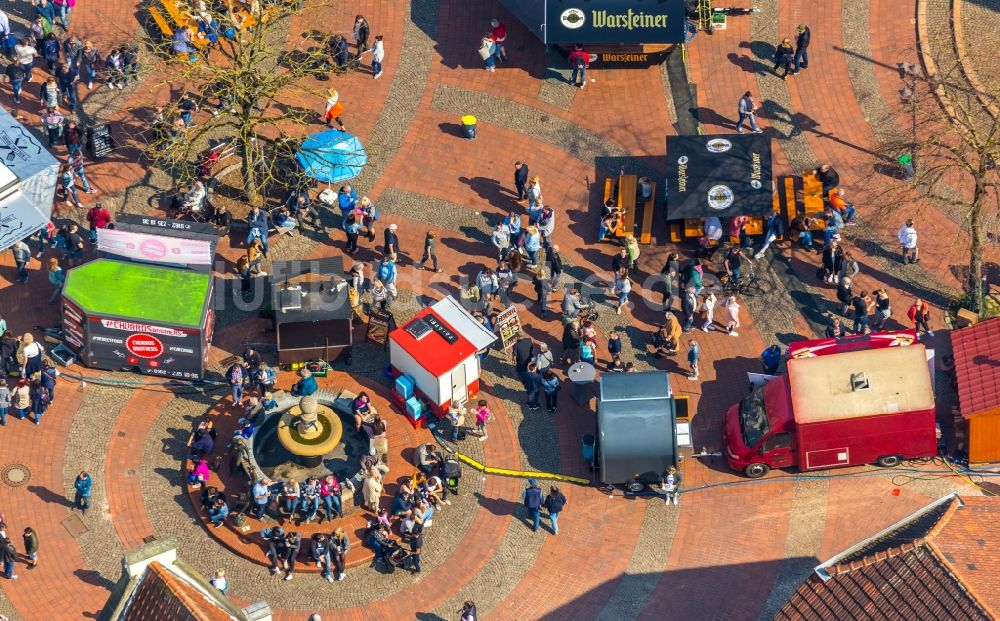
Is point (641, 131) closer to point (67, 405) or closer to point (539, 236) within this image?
point (539, 236)

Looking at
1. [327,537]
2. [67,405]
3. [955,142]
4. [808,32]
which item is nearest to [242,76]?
[67,405]

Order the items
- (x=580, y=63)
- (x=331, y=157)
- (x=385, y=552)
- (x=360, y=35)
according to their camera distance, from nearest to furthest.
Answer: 1. (x=385, y=552)
2. (x=331, y=157)
3. (x=580, y=63)
4. (x=360, y=35)

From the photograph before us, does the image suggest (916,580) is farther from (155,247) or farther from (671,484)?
(155,247)

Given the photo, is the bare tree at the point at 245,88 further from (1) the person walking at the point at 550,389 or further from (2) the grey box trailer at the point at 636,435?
(2) the grey box trailer at the point at 636,435

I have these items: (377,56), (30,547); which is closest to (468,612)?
(30,547)

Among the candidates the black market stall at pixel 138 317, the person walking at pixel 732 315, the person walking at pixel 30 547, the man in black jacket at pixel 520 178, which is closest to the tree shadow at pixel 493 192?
the man in black jacket at pixel 520 178

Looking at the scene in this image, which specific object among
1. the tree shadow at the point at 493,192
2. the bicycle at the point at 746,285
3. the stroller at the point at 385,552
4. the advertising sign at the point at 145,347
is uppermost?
the tree shadow at the point at 493,192

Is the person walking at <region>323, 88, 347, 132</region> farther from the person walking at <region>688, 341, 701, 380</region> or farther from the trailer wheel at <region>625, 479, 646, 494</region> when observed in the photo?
the trailer wheel at <region>625, 479, 646, 494</region>

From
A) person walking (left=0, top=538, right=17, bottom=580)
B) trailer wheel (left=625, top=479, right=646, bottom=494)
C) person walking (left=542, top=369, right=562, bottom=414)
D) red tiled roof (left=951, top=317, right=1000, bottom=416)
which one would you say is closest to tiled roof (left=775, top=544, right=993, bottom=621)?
trailer wheel (left=625, top=479, right=646, bottom=494)
